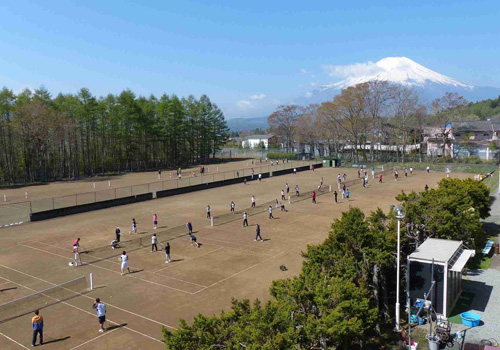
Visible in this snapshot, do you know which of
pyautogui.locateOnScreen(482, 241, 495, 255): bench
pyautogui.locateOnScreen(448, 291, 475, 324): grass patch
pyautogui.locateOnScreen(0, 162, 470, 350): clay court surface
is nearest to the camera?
pyautogui.locateOnScreen(0, 162, 470, 350): clay court surface

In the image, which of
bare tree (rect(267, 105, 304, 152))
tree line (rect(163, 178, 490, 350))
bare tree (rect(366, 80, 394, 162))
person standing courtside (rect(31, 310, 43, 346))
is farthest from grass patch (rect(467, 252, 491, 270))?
bare tree (rect(267, 105, 304, 152))

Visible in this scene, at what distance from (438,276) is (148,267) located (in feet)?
48.5

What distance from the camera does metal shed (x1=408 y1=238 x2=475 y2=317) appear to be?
1593cm

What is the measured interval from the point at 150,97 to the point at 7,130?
3726 centimetres

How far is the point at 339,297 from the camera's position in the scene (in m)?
11.6

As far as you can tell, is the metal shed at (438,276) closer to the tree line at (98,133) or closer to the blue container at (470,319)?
the blue container at (470,319)

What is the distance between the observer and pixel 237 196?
4888cm

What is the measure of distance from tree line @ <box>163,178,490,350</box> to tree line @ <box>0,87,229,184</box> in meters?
58.1

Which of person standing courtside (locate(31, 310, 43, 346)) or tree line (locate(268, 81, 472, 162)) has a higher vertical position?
tree line (locate(268, 81, 472, 162))

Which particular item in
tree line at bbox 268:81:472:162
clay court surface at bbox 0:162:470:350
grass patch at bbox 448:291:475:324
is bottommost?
grass patch at bbox 448:291:475:324

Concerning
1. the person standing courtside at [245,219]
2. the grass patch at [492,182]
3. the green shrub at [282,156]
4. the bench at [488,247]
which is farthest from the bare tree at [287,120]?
the bench at [488,247]

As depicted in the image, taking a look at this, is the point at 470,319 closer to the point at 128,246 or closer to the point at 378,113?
the point at 128,246

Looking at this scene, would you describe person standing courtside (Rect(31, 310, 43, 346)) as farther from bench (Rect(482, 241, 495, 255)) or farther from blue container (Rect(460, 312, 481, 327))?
bench (Rect(482, 241, 495, 255))

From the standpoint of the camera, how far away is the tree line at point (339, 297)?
9.62 metres
